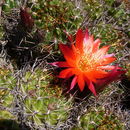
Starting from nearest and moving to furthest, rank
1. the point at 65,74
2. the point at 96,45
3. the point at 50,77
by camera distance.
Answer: the point at 65,74 → the point at 50,77 → the point at 96,45

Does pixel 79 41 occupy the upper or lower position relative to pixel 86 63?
upper

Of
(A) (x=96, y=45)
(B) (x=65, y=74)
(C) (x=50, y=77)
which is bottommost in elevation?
(C) (x=50, y=77)

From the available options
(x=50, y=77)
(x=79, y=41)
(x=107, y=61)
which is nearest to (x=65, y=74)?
(x=50, y=77)

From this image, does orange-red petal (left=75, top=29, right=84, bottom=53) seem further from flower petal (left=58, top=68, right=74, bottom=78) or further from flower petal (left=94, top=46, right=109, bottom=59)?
flower petal (left=58, top=68, right=74, bottom=78)

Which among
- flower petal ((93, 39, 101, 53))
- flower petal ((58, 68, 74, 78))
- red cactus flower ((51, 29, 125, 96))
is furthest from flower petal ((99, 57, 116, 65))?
flower petal ((58, 68, 74, 78))

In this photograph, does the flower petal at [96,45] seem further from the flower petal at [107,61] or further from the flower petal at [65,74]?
the flower petal at [65,74]

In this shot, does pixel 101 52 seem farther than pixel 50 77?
Yes

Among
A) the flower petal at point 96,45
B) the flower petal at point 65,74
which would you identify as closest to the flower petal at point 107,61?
the flower petal at point 96,45

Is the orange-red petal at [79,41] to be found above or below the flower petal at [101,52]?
above

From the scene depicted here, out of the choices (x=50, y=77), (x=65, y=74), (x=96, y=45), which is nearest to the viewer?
(x=65, y=74)

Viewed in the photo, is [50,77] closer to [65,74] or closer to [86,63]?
[65,74]
